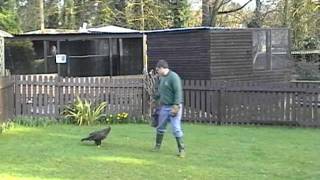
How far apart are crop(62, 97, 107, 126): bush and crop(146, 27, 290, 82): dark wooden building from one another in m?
5.39

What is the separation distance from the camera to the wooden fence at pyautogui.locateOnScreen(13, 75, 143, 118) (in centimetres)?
1706

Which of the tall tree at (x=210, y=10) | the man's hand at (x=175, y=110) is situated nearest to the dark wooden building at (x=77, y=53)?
the man's hand at (x=175, y=110)

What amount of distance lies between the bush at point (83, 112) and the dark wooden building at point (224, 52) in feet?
17.7

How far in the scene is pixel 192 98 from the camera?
17406 millimetres

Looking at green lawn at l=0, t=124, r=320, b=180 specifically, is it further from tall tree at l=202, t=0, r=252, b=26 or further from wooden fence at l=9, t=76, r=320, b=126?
tall tree at l=202, t=0, r=252, b=26

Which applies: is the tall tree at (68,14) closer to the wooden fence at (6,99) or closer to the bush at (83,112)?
the wooden fence at (6,99)

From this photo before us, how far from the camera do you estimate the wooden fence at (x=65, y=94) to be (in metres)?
17.1

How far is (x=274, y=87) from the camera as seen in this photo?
16516 millimetres

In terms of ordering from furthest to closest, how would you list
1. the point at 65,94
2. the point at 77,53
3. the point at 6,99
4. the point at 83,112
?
the point at 77,53, the point at 65,94, the point at 83,112, the point at 6,99

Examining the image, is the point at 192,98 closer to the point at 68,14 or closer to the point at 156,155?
the point at 156,155

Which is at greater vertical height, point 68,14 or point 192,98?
point 68,14

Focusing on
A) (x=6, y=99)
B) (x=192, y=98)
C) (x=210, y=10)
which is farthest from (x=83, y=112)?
(x=210, y=10)

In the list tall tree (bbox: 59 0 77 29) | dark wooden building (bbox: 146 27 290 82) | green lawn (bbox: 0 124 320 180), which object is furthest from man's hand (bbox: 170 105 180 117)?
tall tree (bbox: 59 0 77 29)

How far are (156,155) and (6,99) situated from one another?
6482 millimetres
